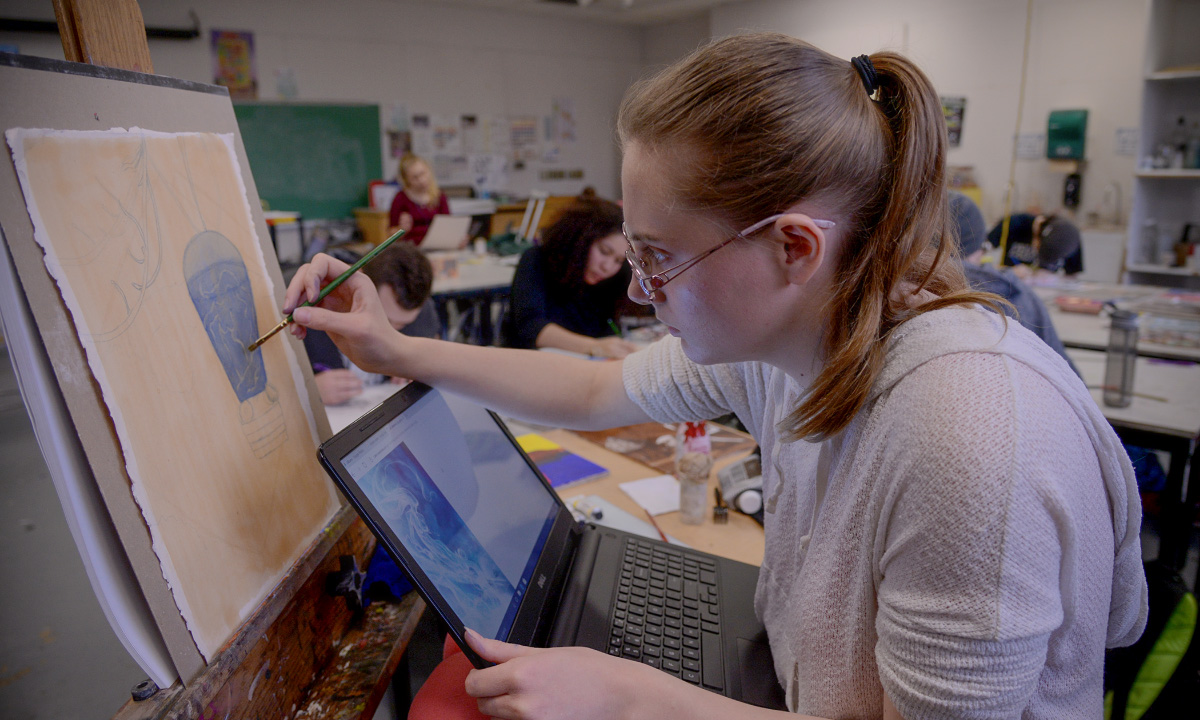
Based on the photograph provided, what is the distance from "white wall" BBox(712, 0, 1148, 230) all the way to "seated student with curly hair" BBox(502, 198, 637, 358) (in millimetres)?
2622

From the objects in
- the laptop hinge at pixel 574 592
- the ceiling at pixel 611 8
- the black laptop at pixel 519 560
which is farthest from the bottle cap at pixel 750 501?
the ceiling at pixel 611 8


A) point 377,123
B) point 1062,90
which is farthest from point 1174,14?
point 377,123

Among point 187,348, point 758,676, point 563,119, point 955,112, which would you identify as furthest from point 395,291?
point 563,119

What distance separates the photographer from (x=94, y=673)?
1.66 metres

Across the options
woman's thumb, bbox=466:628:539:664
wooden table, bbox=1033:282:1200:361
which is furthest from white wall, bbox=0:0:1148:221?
woman's thumb, bbox=466:628:539:664

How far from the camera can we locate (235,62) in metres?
5.42

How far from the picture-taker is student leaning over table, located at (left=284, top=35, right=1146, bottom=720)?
0.54 meters

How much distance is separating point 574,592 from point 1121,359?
1.85 metres

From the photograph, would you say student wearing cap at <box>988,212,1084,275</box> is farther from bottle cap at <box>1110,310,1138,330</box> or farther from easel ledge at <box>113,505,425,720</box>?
easel ledge at <box>113,505,425,720</box>

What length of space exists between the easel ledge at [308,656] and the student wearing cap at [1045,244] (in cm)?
395

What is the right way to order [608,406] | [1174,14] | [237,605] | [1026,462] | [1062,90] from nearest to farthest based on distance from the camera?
[1026,462] → [237,605] → [608,406] → [1174,14] → [1062,90]

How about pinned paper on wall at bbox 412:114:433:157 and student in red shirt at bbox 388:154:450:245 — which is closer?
student in red shirt at bbox 388:154:450:245

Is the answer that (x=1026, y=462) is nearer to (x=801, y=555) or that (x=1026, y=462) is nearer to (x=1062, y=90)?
(x=801, y=555)

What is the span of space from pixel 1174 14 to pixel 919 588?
5.71 meters
